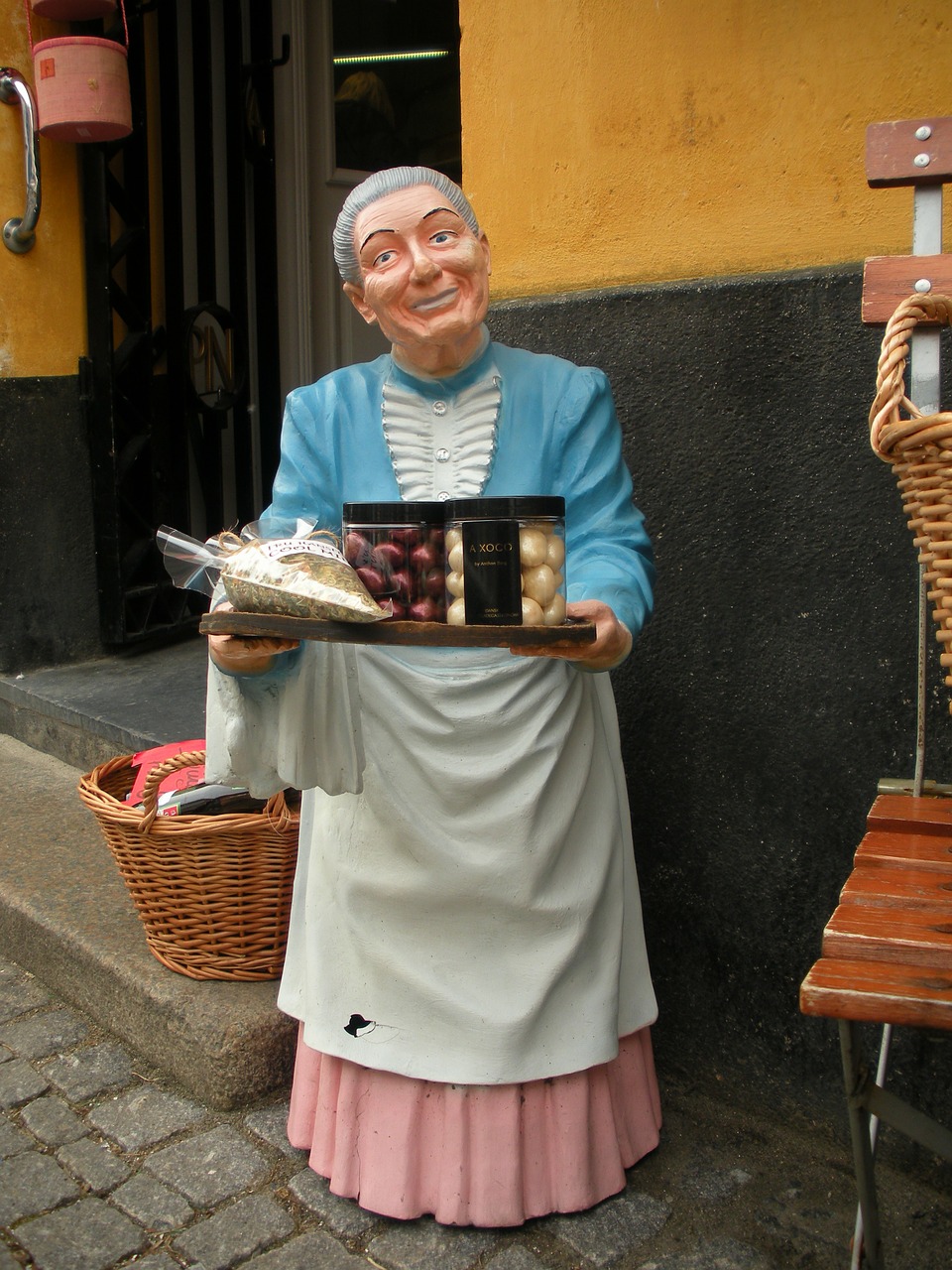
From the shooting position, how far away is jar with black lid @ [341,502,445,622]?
193cm

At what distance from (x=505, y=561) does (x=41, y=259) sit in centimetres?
345

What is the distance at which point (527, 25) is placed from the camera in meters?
2.73

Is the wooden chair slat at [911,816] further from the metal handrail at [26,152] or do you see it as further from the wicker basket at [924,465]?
the metal handrail at [26,152]

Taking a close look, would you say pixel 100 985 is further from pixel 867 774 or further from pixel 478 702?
pixel 867 774

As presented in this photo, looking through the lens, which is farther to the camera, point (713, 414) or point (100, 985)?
point (100, 985)

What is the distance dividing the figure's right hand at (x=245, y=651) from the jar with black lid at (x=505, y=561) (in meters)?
0.30

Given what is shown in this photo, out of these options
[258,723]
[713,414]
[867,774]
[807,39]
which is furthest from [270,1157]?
[807,39]

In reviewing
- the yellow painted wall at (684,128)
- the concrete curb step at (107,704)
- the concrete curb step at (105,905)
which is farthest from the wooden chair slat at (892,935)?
the concrete curb step at (107,704)

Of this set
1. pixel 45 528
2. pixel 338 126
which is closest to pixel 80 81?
pixel 45 528

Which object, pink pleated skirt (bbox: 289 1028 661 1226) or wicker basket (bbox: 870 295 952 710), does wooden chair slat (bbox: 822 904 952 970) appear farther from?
pink pleated skirt (bbox: 289 1028 661 1226)

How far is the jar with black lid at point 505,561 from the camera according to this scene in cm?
184

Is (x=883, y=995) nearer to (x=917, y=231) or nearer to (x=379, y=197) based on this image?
(x=917, y=231)

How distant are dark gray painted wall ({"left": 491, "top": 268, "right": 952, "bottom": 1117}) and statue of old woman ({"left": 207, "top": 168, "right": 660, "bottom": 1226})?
1.21ft

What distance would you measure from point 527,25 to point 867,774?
171 cm
